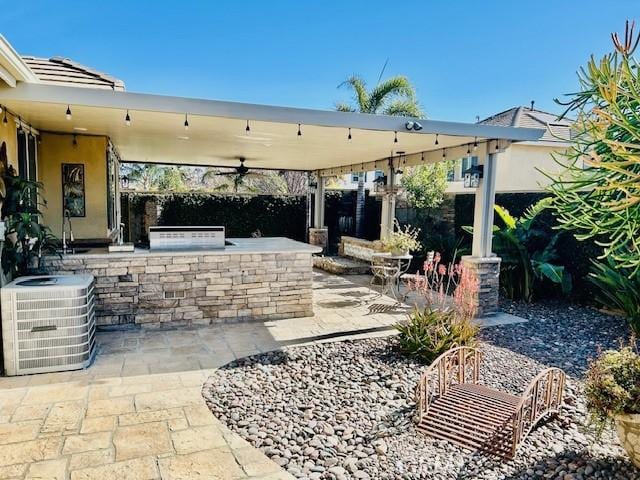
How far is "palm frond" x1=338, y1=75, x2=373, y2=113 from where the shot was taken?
608 inches

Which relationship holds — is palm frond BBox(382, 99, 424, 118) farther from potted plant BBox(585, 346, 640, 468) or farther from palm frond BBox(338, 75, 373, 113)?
potted plant BBox(585, 346, 640, 468)

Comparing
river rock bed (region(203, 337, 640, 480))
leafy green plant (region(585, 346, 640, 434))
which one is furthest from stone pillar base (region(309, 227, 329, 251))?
leafy green plant (region(585, 346, 640, 434))

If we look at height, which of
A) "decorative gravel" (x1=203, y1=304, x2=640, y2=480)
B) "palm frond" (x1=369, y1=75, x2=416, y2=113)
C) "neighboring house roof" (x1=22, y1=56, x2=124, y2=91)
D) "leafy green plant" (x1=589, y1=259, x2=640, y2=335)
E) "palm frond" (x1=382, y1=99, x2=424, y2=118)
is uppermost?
"palm frond" (x1=369, y1=75, x2=416, y2=113)

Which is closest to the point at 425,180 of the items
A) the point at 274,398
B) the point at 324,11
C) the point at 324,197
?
the point at 324,197

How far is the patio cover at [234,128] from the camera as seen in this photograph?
5195mm

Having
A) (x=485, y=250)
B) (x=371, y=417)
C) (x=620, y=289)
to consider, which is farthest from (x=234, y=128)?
(x=620, y=289)

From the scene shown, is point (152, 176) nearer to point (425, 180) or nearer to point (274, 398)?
point (425, 180)

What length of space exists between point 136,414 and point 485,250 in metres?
6.25

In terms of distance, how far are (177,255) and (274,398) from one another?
10.2 feet

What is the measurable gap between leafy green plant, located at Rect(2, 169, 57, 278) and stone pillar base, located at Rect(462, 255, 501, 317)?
660 centimetres

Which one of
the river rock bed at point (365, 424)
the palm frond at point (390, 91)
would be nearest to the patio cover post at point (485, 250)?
the river rock bed at point (365, 424)

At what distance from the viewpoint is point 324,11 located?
12.4m

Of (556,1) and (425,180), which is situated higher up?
(556,1)

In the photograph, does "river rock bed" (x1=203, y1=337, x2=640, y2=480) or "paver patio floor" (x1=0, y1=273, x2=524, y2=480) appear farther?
"river rock bed" (x1=203, y1=337, x2=640, y2=480)
